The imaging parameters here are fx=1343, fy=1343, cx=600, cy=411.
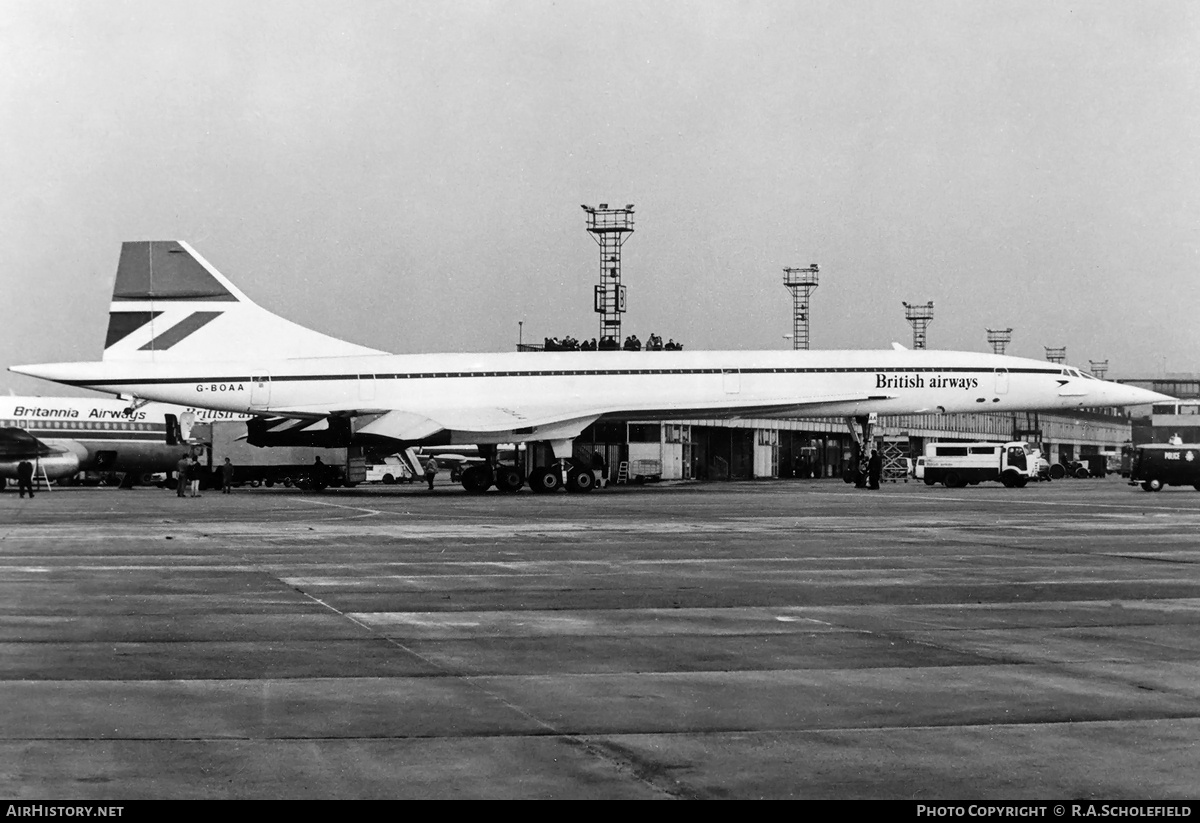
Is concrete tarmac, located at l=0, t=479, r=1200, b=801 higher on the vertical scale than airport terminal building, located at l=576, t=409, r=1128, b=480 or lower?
lower

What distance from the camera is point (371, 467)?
239 ft

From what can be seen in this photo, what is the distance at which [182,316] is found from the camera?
39.9 meters

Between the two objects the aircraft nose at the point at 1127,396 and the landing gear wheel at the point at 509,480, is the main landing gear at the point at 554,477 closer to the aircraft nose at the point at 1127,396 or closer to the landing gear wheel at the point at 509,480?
the landing gear wheel at the point at 509,480

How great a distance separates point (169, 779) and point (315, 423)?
34281 millimetres

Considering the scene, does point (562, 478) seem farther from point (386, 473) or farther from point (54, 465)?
point (386, 473)

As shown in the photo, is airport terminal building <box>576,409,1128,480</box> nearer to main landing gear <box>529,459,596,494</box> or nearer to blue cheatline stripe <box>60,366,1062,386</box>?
blue cheatline stripe <box>60,366,1062,386</box>

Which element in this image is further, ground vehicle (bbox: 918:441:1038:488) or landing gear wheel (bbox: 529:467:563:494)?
ground vehicle (bbox: 918:441:1038:488)

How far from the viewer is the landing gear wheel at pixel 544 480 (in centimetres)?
3900

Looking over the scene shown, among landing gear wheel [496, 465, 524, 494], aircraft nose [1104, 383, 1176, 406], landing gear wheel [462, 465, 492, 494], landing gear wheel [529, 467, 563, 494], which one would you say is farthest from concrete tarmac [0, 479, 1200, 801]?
aircraft nose [1104, 383, 1176, 406]

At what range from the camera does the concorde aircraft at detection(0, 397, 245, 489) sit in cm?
4925

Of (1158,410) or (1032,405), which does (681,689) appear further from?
(1158,410)


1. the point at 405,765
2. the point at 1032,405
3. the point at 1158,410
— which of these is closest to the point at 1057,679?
the point at 405,765

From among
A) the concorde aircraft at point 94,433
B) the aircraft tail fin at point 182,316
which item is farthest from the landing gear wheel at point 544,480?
the concorde aircraft at point 94,433

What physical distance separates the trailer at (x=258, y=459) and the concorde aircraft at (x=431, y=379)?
8.94 m
